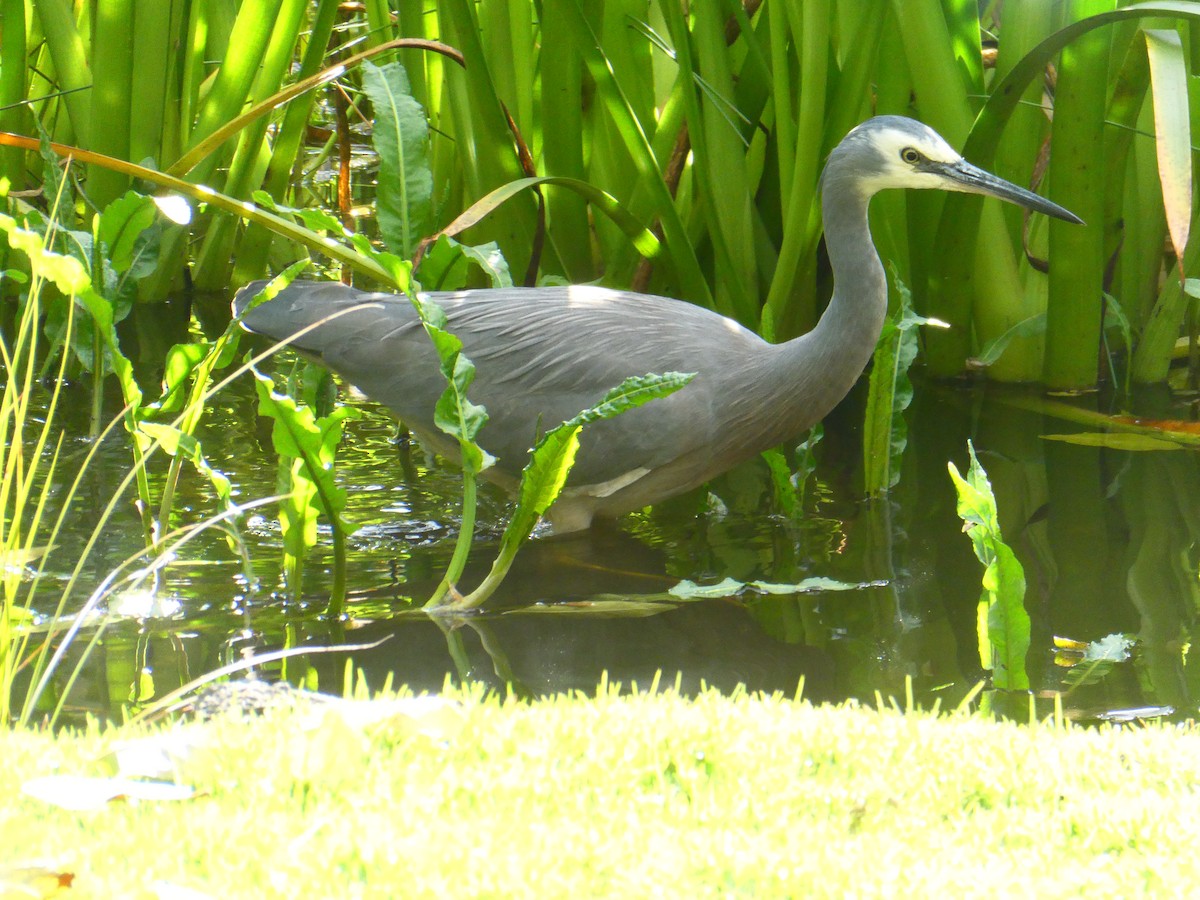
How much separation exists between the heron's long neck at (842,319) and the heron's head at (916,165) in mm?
91

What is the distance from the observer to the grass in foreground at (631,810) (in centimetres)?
191

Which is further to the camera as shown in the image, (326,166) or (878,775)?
(326,166)

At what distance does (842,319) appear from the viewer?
4422mm

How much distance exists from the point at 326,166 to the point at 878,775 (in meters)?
9.64

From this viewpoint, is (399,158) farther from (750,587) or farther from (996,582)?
(996,582)

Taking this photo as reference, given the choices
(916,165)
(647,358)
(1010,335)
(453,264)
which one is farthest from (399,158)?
(1010,335)

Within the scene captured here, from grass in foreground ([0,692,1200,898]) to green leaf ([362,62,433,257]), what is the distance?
2.52 metres

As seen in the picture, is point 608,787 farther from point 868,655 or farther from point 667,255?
point 667,255

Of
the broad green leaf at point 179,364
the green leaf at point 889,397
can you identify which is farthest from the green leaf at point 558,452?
the green leaf at point 889,397

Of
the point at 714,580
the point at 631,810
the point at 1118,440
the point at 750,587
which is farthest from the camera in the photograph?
the point at 1118,440

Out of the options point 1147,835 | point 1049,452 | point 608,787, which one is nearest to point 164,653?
point 608,787

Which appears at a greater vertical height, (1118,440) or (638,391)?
(638,391)

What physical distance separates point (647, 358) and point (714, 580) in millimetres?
767

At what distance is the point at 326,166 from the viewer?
1109 cm
